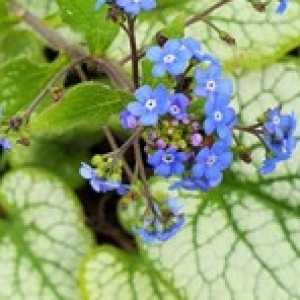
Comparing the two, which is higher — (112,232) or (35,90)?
(35,90)

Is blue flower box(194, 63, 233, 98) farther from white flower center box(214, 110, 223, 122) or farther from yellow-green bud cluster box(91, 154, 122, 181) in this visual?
yellow-green bud cluster box(91, 154, 122, 181)

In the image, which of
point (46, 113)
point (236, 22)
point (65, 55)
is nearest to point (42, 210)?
point (65, 55)

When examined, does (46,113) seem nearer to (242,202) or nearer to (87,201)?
(242,202)

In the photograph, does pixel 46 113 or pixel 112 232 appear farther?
pixel 112 232

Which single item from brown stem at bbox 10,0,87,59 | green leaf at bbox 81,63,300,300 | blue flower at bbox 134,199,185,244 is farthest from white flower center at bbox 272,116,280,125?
brown stem at bbox 10,0,87,59

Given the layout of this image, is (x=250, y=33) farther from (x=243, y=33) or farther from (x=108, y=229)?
(x=108, y=229)

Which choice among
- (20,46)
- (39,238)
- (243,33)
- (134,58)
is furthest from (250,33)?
(39,238)
